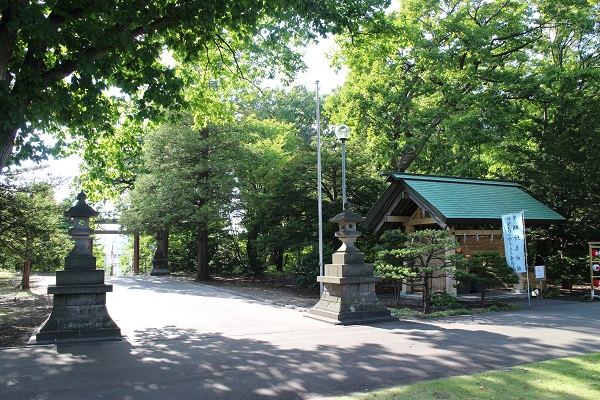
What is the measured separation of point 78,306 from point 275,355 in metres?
4.55

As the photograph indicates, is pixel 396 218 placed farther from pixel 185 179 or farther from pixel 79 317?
pixel 185 179

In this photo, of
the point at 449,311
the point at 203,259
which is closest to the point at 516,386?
the point at 449,311

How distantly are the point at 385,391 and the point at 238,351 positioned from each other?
3209 mm

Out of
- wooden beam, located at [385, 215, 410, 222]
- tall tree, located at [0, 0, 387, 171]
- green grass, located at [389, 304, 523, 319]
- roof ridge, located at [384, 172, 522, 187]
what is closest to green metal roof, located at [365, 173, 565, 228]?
roof ridge, located at [384, 172, 522, 187]

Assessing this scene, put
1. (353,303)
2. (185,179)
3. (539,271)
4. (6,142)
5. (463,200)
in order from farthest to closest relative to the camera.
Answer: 1. (185,179)
2. (463,200)
3. (539,271)
4. (353,303)
5. (6,142)

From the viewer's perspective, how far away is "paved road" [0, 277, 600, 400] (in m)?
5.85

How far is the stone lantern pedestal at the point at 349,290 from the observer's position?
10898 mm

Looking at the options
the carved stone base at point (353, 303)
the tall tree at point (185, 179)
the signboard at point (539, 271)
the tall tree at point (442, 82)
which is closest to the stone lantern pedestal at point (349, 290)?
the carved stone base at point (353, 303)

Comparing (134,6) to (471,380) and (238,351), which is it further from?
(471,380)

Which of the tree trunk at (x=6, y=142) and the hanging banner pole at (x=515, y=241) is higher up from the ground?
the tree trunk at (x=6, y=142)

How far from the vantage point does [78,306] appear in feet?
30.0

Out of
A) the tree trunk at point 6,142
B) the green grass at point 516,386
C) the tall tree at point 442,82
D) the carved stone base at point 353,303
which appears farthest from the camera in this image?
the tall tree at point 442,82

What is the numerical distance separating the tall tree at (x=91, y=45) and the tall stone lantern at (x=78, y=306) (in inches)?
100

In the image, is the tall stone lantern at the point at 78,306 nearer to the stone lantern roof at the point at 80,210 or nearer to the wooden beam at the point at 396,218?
the stone lantern roof at the point at 80,210
